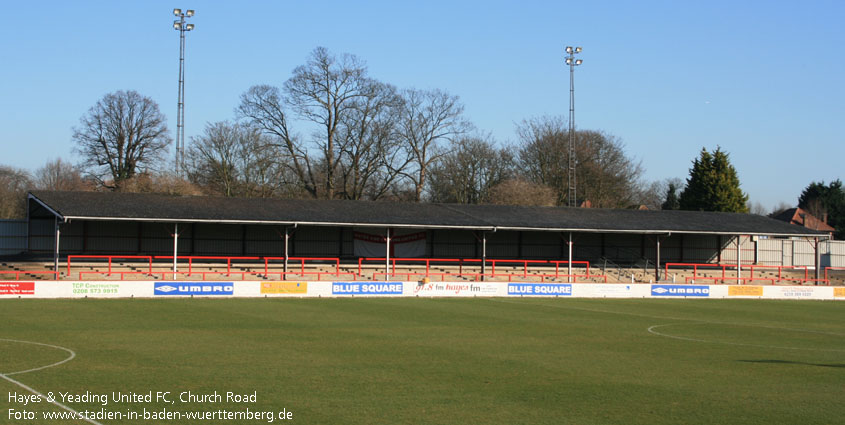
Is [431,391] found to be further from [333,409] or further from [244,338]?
[244,338]

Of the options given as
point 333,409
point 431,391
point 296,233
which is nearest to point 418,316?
point 431,391

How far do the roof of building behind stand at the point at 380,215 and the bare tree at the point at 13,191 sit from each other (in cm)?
2614

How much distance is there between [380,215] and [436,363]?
2829 cm

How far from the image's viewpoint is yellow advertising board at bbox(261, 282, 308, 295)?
32.0m

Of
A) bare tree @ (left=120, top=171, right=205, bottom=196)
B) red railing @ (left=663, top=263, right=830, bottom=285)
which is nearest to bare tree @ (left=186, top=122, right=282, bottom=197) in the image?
bare tree @ (left=120, top=171, right=205, bottom=196)

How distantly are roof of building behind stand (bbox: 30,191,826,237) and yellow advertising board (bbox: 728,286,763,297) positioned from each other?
7368mm

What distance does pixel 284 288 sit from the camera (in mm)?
32438

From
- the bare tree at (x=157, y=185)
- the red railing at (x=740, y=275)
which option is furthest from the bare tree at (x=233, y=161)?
the red railing at (x=740, y=275)

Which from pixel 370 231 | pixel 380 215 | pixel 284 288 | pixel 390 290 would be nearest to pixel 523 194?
pixel 370 231

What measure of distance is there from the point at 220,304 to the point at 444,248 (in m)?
22.0

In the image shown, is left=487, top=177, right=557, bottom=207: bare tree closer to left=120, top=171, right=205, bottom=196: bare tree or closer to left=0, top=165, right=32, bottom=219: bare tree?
left=120, top=171, right=205, bottom=196: bare tree

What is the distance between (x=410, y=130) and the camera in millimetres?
70438

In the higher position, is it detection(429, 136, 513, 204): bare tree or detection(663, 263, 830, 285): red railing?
detection(429, 136, 513, 204): bare tree

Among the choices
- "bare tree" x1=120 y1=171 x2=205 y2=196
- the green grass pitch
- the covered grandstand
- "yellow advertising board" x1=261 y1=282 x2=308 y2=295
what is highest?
"bare tree" x1=120 y1=171 x2=205 y2=196
